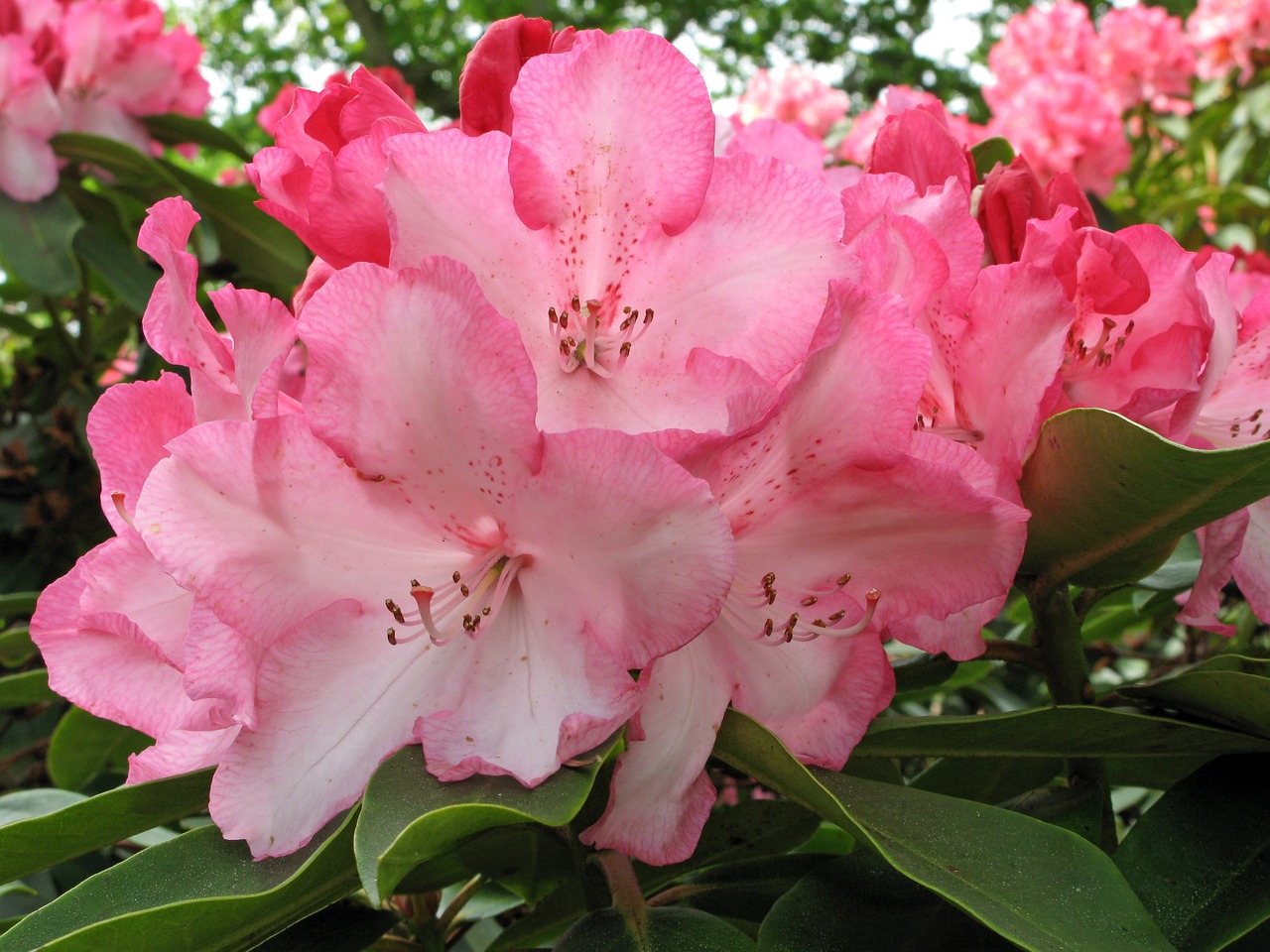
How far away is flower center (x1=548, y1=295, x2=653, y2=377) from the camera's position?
1.99 feet

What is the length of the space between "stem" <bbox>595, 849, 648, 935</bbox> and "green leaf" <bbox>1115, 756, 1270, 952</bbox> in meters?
0.30

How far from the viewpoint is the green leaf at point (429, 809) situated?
46 cm

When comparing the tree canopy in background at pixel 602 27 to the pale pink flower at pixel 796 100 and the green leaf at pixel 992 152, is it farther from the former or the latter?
the green leaf at pixel 992 152

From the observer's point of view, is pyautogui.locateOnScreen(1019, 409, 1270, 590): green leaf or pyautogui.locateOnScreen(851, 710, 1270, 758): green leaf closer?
pyautogui.locateOnScreen(1019, 409, 1270, 590): green leaf

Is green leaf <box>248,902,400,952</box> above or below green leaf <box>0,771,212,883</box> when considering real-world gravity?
below

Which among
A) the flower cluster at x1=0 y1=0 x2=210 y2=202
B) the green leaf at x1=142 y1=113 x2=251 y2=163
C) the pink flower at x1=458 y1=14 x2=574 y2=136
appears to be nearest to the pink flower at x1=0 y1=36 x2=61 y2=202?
the flower cluster at x1=0 y1=0 x2=210 y2=202

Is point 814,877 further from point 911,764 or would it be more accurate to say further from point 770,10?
point 770,10

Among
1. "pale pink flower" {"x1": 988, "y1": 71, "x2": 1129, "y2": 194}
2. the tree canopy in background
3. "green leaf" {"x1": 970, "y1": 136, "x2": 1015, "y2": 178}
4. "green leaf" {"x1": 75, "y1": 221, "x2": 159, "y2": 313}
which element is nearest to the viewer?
"green leaf" {"x1": 970, "y1": 136, "x2": 1015, "y2": 178}

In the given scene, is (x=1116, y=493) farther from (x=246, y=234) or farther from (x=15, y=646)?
(x=246, y=234)

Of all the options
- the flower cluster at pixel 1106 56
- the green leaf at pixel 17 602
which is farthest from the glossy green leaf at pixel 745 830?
the flower cluster at pixel 1106 56

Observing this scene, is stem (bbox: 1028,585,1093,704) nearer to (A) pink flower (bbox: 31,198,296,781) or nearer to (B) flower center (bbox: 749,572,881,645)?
(B) flower center (bbox: 749,572,881,645)

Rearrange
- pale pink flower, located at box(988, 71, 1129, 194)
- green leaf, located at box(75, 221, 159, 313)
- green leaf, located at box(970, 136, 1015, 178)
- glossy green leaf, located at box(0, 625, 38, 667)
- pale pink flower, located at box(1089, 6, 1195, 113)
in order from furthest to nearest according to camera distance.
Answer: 1. pale pink flower, located at box(1089, 6, 1195, 113)
2. pale pink flower, located at box(988, 71, 1129, 194)
3. green leaf, located at box(75, 221, 159, 313)
4. glossy green leaf, located at box(0, 625, 38, 667)
5. green leaf, located at box(970, 136, 1015, 178)

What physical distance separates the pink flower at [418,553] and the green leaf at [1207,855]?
36 cm

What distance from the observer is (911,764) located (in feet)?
5.34
